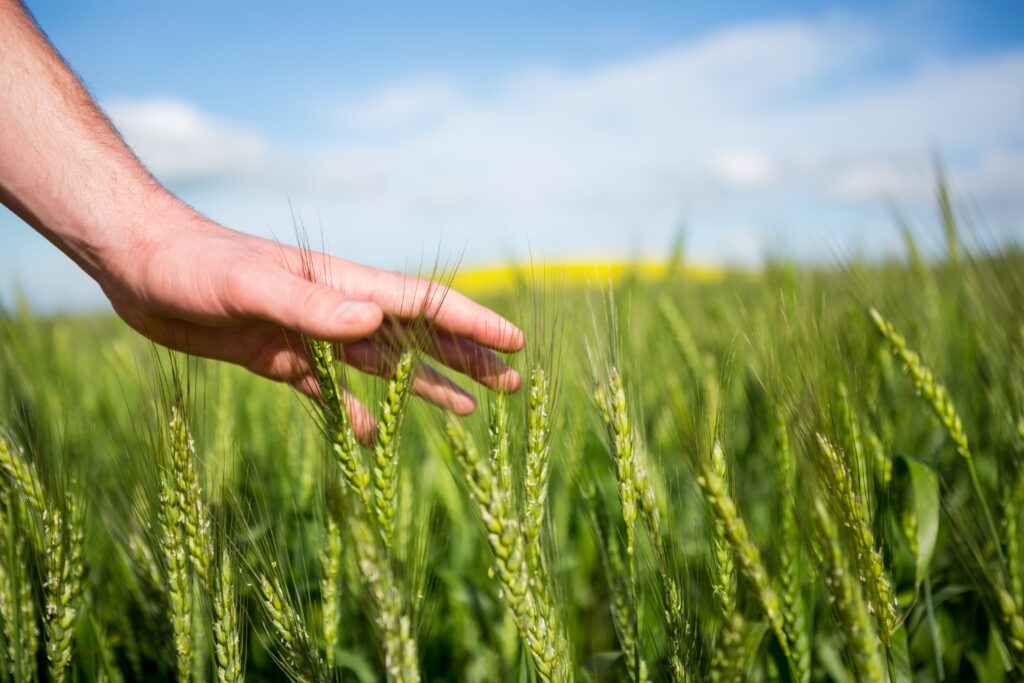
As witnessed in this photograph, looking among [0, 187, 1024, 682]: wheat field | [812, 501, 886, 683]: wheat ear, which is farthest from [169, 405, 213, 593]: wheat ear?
[812, 501, 886, 683]: wheat ear

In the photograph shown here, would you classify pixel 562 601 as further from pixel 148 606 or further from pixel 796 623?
pixel 148 606

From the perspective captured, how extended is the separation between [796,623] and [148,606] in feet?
4.02

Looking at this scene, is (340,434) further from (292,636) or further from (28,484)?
(28,484)

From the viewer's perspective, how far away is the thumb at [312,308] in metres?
1.09

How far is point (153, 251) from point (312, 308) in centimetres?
57

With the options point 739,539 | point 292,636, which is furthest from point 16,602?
point 739,539

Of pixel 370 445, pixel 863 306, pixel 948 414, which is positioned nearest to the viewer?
pixel 370 445

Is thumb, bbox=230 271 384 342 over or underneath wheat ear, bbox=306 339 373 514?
over

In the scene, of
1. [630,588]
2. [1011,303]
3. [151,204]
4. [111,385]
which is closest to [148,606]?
[151,204]

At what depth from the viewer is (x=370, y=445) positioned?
1052 millimetres

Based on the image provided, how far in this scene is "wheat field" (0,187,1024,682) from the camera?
96 cm

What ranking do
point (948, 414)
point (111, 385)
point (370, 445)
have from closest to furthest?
point (370, 445) → point (948, 414) → point (111, 385)

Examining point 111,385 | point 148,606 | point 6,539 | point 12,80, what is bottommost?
point 148,606

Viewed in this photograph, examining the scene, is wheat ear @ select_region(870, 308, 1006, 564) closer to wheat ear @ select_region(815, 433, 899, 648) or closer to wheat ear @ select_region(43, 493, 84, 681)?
wheat ear @ select_region(815, 433, 899, 648)
